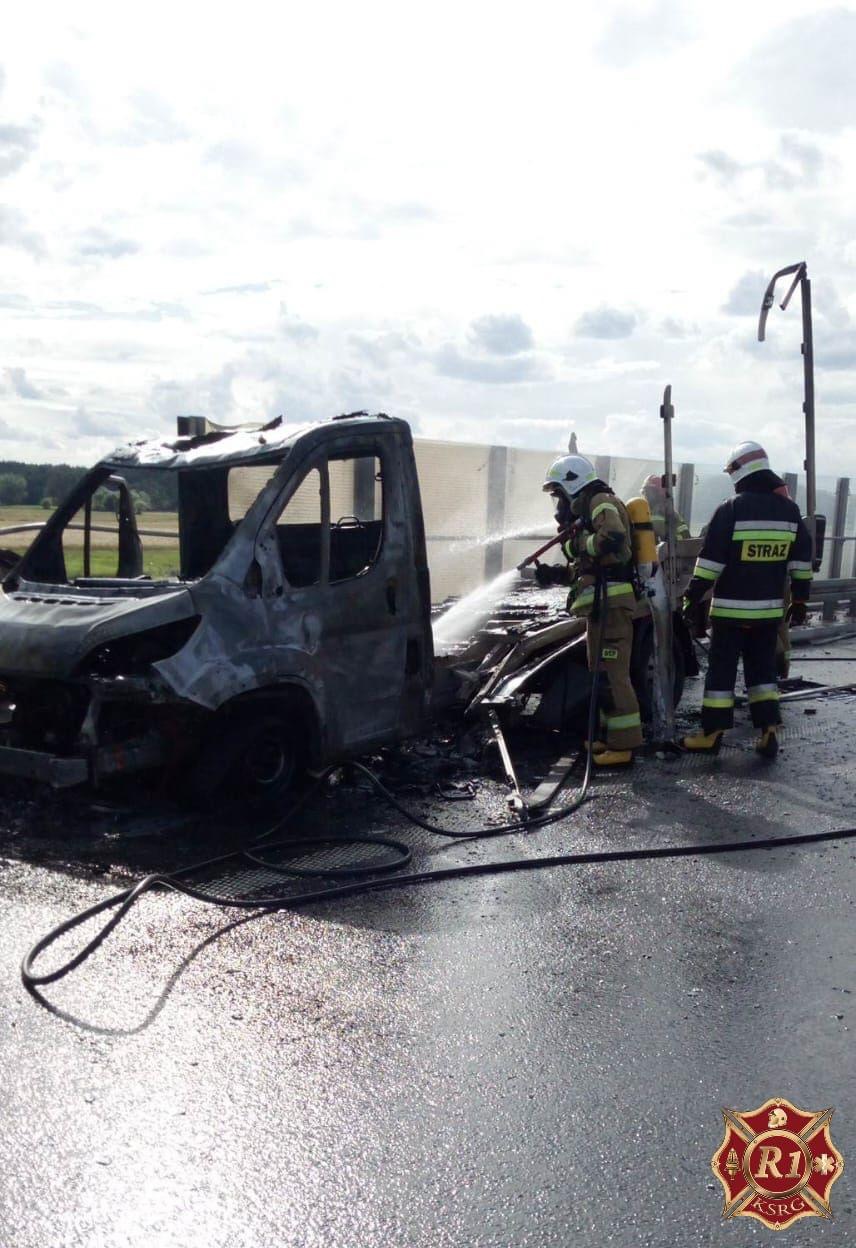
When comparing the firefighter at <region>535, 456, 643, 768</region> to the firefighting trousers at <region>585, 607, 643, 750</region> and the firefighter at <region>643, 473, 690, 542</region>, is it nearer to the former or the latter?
the firefighting trousers at <region>585, 607, 643, 750</region>

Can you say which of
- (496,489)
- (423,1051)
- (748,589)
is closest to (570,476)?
(748,589)

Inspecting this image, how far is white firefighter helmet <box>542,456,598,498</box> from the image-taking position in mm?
8000

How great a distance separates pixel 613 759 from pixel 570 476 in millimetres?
1869

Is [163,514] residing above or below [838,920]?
above

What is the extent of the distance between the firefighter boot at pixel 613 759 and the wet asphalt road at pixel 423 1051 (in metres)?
1.89

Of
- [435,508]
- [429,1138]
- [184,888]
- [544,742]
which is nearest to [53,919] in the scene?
[184,888]

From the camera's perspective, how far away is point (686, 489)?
61.5 feet

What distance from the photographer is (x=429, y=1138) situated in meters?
3.20

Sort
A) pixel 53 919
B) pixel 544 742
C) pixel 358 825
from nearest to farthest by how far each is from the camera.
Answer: pixel 53 919
pixel 358 825
pixel 544 742

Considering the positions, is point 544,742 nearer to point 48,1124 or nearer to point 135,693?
point 135,693

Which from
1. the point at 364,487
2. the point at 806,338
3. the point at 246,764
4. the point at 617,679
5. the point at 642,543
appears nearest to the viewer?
the point at 246,764

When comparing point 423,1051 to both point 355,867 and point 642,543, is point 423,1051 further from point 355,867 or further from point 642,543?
point 642,543

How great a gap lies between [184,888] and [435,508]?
9.50m

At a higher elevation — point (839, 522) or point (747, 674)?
point (839, 522)
